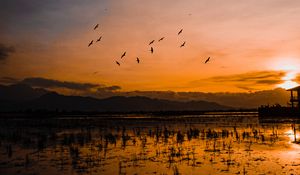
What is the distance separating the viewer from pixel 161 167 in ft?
66.7

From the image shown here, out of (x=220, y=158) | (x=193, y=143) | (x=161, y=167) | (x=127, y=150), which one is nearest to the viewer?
(x=161, y=167)

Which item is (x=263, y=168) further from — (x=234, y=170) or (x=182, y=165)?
(x=182, y=165)

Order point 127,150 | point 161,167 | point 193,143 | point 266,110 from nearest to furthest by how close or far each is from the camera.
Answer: point 161,167
point 127,150
point 193,143
point 266,110

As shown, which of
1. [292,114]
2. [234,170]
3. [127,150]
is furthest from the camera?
[292,114]

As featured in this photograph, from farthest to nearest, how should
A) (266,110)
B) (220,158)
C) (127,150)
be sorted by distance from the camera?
1. (266,110)
2. (127,150)
3. (220,158)

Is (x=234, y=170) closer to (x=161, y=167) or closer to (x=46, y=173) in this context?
(x=161, y=167)

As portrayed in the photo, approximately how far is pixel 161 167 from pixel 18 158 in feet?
31.9

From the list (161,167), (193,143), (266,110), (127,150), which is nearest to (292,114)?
(266,110)

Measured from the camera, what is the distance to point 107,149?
91.4ft

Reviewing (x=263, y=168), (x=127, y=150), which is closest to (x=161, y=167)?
(x=263, y=168)

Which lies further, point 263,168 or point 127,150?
point 127,150

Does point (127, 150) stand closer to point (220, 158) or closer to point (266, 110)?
point (220, 158)

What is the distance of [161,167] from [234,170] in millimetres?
3814

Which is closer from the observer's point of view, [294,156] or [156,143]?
[294,156]
